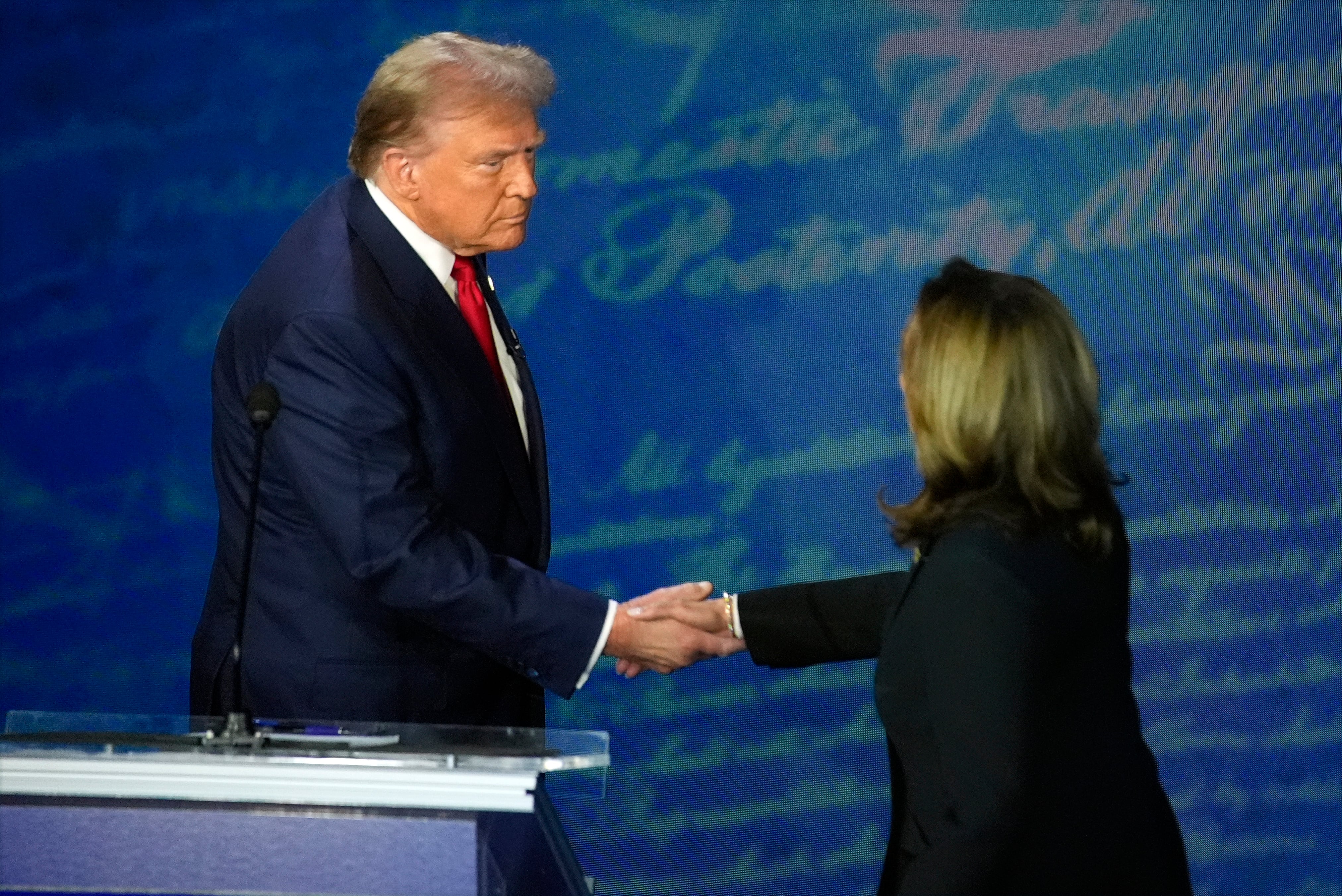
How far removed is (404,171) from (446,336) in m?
0.30

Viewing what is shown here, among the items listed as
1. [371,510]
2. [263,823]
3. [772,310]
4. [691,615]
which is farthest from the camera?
[772,310]

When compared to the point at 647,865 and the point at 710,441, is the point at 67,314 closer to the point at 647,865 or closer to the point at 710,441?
the point at 710,441

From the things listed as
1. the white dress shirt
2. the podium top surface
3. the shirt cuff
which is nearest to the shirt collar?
the white dress shirt

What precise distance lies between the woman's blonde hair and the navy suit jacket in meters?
0.71

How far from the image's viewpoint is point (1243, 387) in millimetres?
3482

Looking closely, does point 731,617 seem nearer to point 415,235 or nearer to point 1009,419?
point 415,235

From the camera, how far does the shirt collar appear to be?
242 cm

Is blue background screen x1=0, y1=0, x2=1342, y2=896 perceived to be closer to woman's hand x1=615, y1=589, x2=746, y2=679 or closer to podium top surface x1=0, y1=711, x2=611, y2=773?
woman's hand x1=615, y1=589, x2=746, y2=679

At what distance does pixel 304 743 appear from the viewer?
1.64 metres

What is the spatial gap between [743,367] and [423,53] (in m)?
1.32

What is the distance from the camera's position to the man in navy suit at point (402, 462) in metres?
2.17

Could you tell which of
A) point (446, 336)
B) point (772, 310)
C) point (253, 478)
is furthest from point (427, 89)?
point (772, 310)

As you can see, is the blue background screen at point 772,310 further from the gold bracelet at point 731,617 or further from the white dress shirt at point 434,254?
the white dress shirt at point 434,254

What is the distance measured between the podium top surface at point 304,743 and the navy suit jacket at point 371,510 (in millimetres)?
334
